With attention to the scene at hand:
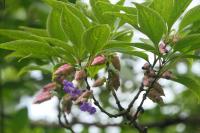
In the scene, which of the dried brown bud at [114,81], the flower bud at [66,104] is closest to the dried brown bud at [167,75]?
the dried brown bud at [114,81]

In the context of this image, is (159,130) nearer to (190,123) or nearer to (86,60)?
(190,123)

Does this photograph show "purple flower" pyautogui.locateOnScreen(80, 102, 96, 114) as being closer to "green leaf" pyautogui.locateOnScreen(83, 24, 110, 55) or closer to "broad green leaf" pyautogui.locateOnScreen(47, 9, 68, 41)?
"green leaf" pyautogui.locateOnScreen(83, 24, 110, 55)

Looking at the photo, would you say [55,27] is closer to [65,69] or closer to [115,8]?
[65,69]

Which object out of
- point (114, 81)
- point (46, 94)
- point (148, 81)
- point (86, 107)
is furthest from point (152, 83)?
point (46, 94)

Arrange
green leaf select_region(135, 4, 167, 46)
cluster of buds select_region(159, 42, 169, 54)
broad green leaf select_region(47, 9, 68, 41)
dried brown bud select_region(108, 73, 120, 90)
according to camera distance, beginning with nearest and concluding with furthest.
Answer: green leaf select_region(135, 4, 167, 46) < cluster of buds select_region(159, 42, 169, 54) < dried brown bud select_region(108, 73, 120, 90) < broad green leaf select_region(47, 9, 68, 41)

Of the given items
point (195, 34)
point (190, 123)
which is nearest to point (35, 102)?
point (195, 34)

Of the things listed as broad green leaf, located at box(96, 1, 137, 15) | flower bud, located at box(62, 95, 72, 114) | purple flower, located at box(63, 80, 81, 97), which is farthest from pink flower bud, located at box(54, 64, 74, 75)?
broad green leaf, located at box(96, 1, 137, 15)

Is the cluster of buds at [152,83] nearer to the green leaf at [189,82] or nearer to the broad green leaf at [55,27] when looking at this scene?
the green leaf at [189,82]
